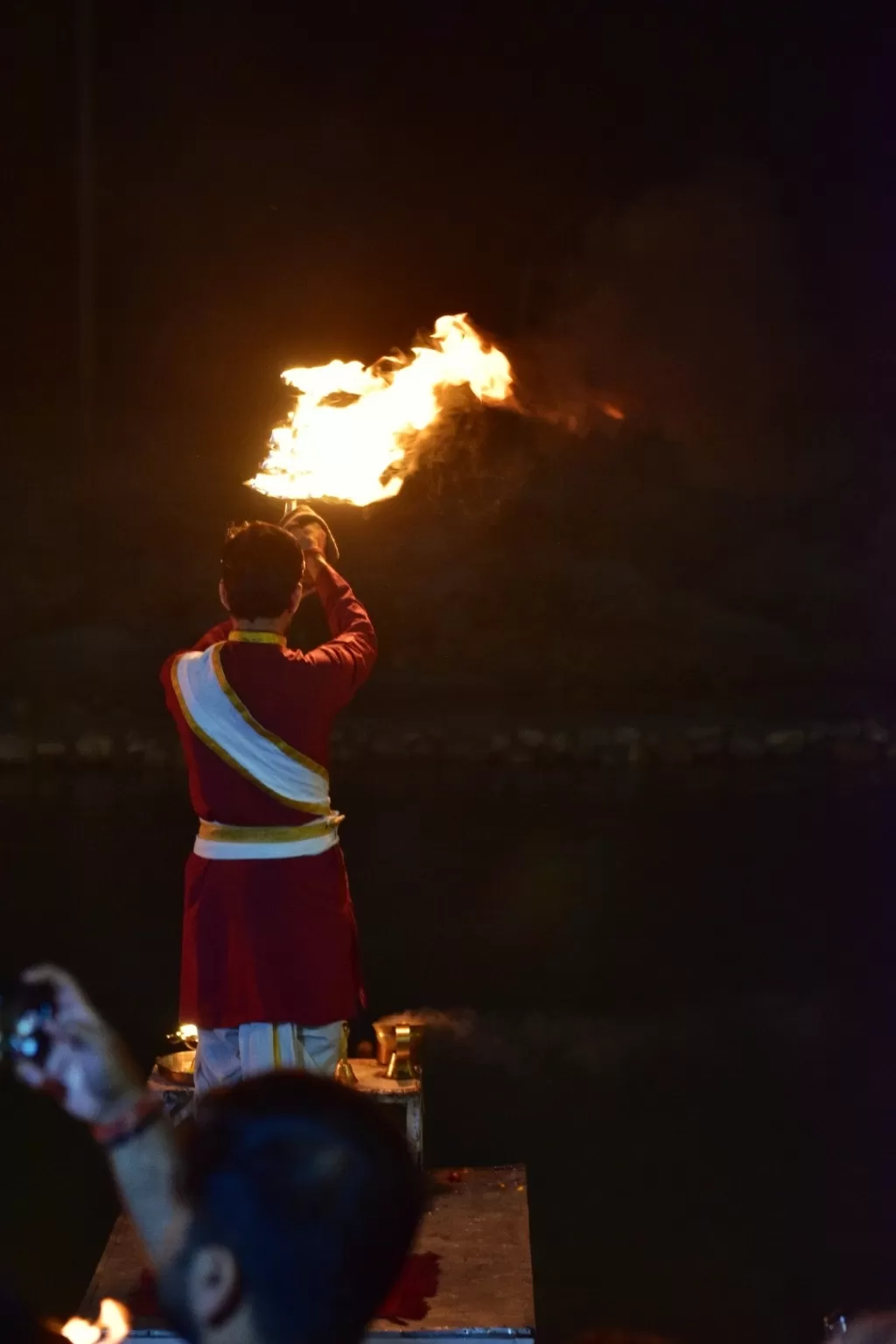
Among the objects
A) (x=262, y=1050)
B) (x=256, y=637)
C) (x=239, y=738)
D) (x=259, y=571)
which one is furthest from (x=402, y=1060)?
(x=259, y=571)

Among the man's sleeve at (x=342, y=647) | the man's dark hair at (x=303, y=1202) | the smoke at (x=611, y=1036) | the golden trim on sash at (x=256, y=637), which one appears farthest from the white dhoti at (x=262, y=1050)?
the smoke at (x=611, y=1036)

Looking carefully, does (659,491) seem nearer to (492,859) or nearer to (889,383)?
(889,383)

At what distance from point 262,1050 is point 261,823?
0.51 meters

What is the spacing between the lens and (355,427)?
4.17m

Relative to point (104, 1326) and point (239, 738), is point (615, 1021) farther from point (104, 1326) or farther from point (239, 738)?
point (104, 1326)

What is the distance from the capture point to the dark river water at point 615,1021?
13.2 feet

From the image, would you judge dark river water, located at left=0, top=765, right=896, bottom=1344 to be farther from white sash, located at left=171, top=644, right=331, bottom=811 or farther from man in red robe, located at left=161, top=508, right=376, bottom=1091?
white sash, located at left=171, top=644, right=331, bottom=811

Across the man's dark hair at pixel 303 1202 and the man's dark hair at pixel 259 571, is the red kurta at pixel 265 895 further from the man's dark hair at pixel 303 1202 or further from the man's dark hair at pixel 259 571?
the man's dark hair at pixel 303 1202

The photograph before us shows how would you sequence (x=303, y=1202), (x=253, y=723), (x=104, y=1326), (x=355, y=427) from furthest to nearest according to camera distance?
1. (x=355, y=427)
2. (x=253, y=723)
3. (x=104, y=1326)
4. (x=303, y=1202)

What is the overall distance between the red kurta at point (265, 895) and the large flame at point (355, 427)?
2.56 ft

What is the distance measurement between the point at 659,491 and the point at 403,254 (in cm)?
522

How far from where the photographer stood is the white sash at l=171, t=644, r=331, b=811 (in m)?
3.25

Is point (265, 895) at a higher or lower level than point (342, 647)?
lower

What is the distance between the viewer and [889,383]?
68.7ft
